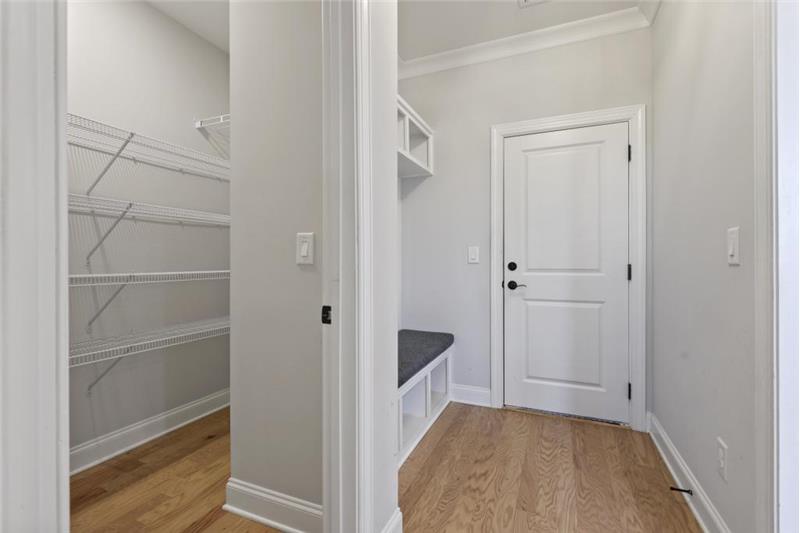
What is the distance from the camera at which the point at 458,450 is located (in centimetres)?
199

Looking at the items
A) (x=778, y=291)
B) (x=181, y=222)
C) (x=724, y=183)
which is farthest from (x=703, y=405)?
(x=181, y=222)

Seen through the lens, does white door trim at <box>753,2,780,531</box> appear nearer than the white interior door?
Yes

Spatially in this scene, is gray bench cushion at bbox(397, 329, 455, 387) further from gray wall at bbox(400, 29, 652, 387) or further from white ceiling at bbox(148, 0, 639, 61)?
white ceiling at bbox(148, 0, 639, 61)

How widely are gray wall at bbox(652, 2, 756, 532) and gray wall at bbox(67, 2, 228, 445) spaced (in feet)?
8.81

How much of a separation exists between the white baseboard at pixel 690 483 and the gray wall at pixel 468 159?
1019 millimetres

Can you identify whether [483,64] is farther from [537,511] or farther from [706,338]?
[537,511]

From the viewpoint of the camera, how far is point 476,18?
227 cm

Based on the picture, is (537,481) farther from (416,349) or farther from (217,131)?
(217,131)

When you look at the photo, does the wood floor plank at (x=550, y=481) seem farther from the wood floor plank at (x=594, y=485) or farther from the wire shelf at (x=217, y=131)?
the wire shelf at (x=217, y=131)

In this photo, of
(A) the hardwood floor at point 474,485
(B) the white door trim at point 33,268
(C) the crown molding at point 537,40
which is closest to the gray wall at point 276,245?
(A) the hardwood floor at point 474,485

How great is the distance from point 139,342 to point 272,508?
1.10m

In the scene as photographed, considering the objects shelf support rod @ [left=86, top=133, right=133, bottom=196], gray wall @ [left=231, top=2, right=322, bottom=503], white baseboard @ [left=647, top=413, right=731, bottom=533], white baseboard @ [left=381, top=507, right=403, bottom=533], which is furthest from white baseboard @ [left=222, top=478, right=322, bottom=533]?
shelf support rod @ [left=86, top=133, right=133, bottom=196]

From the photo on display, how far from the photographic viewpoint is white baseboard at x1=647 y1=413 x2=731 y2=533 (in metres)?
1.33

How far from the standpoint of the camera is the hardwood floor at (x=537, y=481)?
4.79ft
